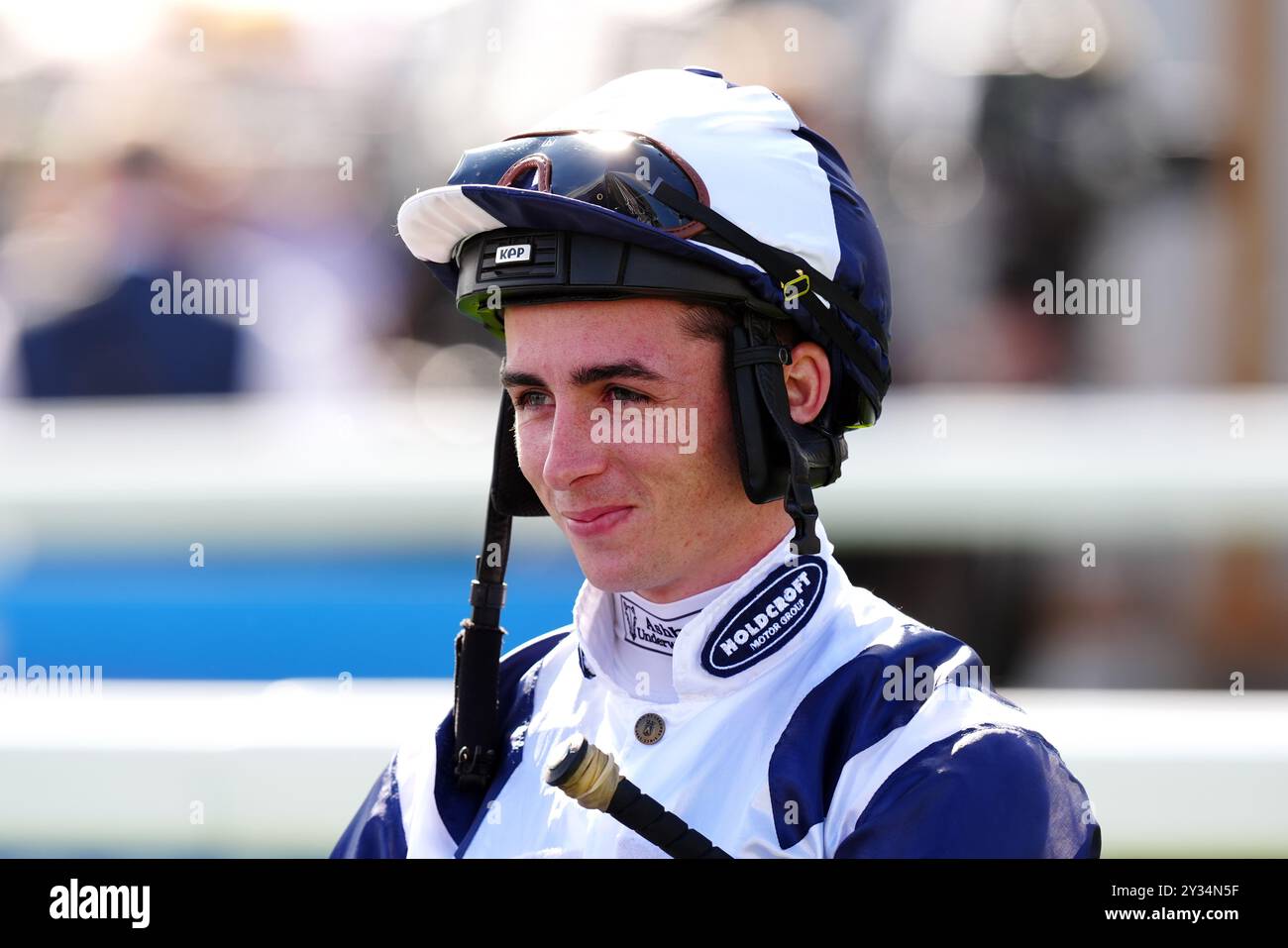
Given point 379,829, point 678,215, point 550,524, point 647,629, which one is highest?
point 678,215

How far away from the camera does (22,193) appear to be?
4.81 m

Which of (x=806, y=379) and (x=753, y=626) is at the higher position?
(x=806, y=379)

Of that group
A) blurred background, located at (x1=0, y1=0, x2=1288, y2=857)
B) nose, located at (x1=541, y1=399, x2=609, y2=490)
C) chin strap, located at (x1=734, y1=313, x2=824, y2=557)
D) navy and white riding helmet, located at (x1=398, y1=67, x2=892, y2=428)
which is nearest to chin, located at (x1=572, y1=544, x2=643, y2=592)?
nose, located at (x1=541, y1=399, x2=609, y2=490)

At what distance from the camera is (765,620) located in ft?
6.34

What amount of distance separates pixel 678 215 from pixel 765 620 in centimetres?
51

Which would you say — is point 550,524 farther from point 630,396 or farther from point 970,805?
point 970,805

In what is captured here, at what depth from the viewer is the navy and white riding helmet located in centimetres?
186

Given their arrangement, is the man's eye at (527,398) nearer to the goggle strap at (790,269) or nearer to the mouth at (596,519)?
the mouth at (596,519)

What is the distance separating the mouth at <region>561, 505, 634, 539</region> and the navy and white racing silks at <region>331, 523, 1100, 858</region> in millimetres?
158

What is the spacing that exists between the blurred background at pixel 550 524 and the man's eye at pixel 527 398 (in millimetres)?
2001

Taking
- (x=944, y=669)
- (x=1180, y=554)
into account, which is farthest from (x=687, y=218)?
(x=1180, y=554)

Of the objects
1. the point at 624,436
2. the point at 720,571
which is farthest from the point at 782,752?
the point at 624,436

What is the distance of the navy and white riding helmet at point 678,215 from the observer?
186 centimetres
